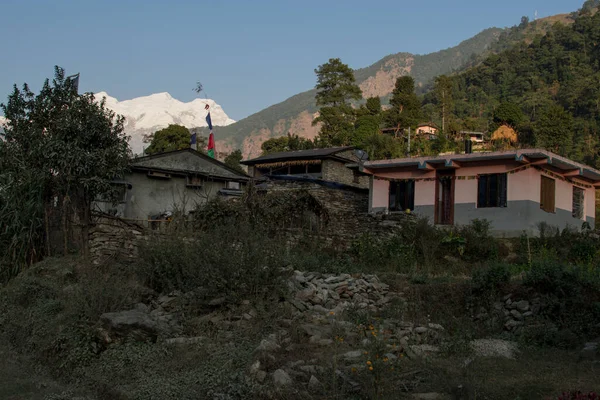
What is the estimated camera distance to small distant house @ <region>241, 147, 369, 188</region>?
3503 cm

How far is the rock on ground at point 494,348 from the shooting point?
8.35m

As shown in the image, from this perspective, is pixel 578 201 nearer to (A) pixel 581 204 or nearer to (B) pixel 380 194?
(A) pixel 581 204

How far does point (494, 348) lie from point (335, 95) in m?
50.5

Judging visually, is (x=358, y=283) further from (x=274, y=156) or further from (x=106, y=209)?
(x=274, y=156)

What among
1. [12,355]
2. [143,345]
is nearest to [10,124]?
[12,355]

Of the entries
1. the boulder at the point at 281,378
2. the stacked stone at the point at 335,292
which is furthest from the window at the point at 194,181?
the boulder at the point at 281,378

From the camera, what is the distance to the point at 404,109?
56.7 metres

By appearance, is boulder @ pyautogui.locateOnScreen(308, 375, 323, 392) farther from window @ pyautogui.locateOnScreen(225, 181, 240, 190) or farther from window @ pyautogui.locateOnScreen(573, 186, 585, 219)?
window @ pyautogui.locateOnScreen(225, 181, 240, 190)

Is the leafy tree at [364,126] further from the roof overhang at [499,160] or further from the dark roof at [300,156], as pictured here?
the roof overhang at [499,160]

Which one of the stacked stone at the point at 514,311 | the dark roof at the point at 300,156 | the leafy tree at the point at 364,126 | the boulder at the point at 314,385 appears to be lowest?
the boulder at the point at 314,385

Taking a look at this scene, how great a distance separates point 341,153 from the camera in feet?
123

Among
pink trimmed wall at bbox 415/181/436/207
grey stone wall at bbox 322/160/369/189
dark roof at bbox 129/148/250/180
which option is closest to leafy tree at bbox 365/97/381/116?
grey stone wall at bbox 322/160/369/189

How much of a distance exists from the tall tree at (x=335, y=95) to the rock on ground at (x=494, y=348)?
46787 mm

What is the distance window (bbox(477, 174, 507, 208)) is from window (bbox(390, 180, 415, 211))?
8.89 feet
